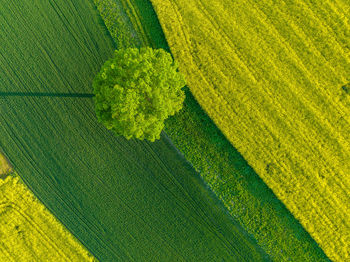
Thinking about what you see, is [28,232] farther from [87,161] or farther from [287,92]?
[287,92]

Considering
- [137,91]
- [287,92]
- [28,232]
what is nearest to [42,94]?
[137,91]

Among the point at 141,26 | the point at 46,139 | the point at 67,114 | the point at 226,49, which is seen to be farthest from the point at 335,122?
the point at 46,139

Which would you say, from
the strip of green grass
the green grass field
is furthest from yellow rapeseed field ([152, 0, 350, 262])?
the green grass field

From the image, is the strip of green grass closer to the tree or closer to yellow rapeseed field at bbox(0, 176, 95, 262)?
the tree

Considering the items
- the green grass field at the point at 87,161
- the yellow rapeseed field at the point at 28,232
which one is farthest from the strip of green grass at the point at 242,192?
the yellow rapeseed field at the point at 28,232

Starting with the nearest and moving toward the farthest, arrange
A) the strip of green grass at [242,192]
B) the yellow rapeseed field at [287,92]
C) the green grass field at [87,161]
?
1. the yellow rapeseed field at [287,92]
2. the strip of green grass at [242,192]
3. the green grass field at [87,161]

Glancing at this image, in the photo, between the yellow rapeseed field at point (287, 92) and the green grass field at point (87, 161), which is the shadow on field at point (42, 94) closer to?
the green grass field at point (87, 161)
